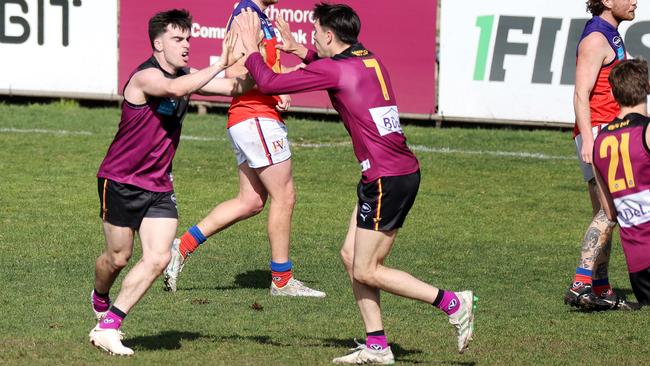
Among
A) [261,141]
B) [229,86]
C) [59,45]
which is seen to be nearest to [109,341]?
[229,86]

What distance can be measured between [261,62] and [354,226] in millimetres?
1122

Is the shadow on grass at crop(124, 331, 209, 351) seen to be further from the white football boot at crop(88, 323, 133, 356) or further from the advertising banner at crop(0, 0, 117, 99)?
the advertising banner at crop(0, 0, 117, 99)

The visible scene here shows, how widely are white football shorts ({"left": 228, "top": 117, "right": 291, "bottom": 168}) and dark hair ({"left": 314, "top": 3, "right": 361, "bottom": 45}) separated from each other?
224 centimetres

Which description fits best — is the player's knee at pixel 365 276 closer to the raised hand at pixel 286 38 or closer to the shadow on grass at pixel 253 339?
the shadow on grass at pixel 253 339

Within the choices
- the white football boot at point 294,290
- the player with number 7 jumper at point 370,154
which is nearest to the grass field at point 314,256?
the white football boot at point 294,290

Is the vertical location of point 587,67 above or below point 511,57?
above

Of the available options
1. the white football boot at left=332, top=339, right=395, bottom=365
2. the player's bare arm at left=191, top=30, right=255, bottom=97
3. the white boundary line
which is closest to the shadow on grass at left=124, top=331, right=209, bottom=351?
the white football boot at left=332, top=339, right=395, bottom=365

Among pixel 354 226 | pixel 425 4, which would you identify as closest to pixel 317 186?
pixel 425 4

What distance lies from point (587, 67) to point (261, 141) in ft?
8.01

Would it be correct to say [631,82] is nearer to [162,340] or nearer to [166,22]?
[166,22]

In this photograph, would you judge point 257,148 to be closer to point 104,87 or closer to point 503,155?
point 503,155

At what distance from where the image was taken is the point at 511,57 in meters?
17.4

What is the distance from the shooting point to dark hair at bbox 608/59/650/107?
7.73 metres

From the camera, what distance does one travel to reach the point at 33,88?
18.9 m
